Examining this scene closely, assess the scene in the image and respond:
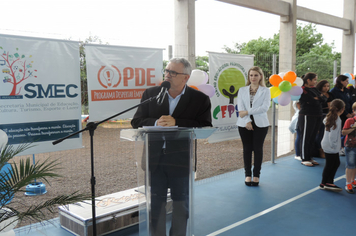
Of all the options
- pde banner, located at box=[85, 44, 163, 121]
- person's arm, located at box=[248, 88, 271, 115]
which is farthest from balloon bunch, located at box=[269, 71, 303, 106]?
pde banner, located at box=[85, 44, 163, 121]

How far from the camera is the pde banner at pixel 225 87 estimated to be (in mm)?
4574

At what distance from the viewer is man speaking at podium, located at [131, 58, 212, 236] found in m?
2.15

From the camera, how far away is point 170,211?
7.78 ft

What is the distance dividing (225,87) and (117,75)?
185cm

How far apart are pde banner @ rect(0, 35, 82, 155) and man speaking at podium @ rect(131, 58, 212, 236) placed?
1.09 m

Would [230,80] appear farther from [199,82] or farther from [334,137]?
[334,137]

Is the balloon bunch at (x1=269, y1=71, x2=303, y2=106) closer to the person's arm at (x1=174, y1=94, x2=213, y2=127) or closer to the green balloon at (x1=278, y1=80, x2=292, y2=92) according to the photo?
the green balloon at (x1=278, y1=80, x2=292, y2=92)

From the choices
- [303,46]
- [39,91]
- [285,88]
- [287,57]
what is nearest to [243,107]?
[285,88]

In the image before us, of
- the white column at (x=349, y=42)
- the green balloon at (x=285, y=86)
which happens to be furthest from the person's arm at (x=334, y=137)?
the white column at (x=349, y=42)

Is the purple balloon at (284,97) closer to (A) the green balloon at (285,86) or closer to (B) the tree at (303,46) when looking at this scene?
(A) the green balloon at (285,86)

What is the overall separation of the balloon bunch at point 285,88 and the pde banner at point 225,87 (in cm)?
54

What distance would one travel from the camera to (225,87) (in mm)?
4727

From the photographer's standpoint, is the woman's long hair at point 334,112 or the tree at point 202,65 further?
the tree at point 202,65

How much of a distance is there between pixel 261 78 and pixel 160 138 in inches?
104
